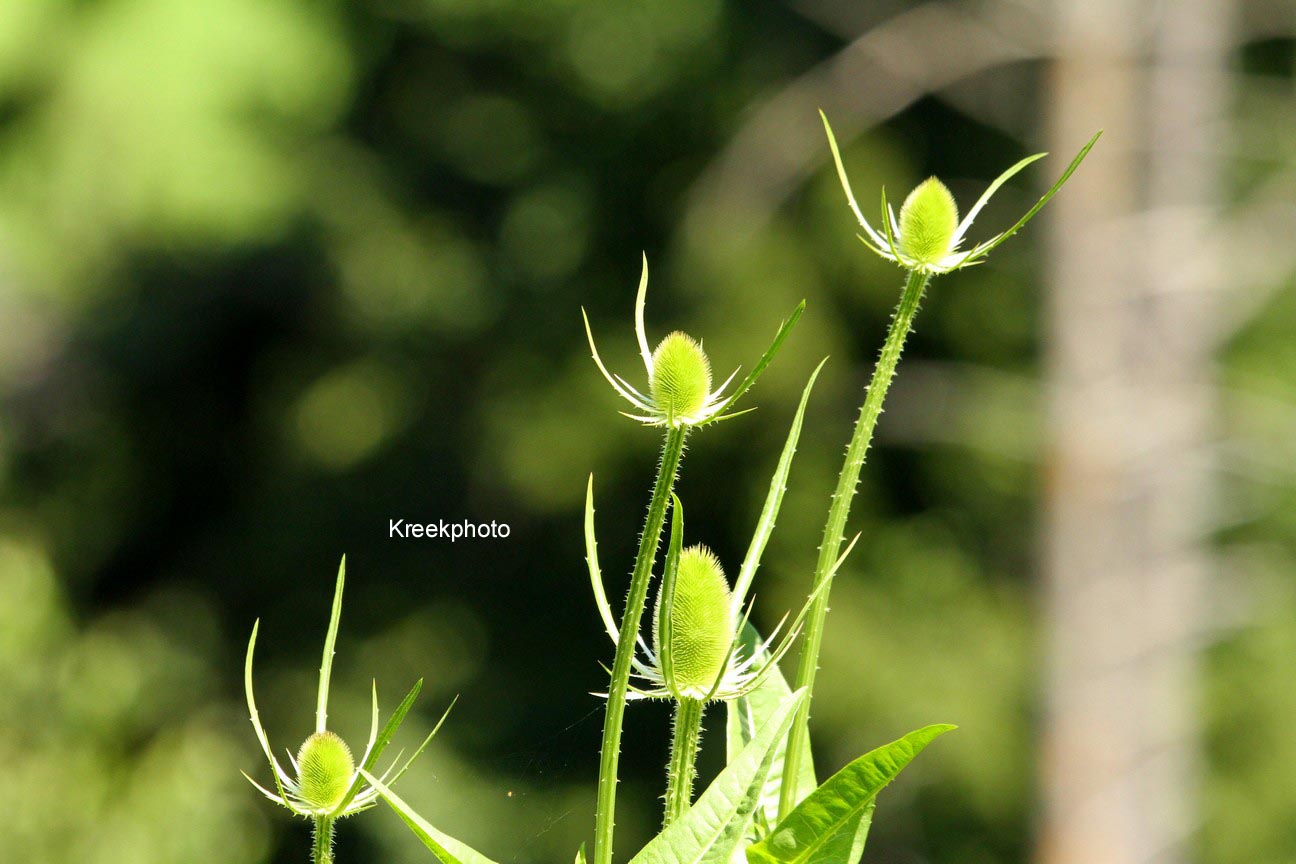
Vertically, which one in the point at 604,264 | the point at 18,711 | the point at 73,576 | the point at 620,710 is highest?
the point at 604,264

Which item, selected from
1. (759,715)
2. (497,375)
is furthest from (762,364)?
(497,375)

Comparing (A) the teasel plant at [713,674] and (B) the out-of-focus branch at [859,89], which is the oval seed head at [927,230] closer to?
(A) the teasel plant at [713,674]

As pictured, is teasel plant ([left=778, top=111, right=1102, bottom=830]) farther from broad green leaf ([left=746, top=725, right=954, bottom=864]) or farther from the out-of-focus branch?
the out-of-focus branch

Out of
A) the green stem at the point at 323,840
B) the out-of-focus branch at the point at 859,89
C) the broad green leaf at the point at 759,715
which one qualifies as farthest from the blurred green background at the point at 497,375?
the green stem at the point at 323,840

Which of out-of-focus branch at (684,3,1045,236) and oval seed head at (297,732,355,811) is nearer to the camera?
oval seed head at (297,732,355,811)

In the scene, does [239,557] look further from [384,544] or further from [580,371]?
[580,371]

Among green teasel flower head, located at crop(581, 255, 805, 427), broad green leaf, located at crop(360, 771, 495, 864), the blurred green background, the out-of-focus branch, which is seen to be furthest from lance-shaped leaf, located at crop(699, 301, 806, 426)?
the blurred green background

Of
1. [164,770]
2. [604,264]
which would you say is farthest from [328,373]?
[164,770]
